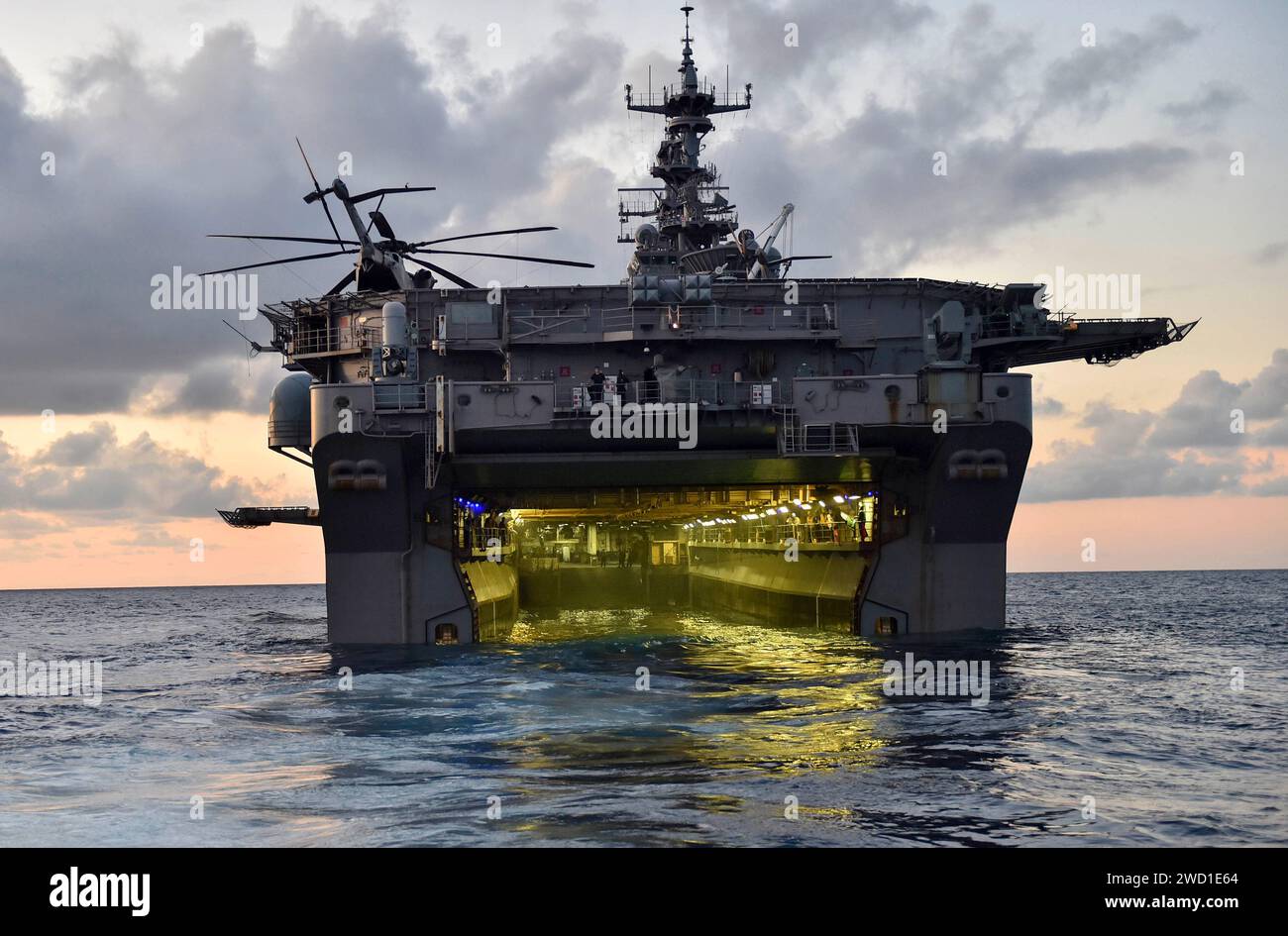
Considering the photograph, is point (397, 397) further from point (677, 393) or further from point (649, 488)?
point (649, 488)

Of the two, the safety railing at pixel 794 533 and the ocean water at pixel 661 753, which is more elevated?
the safety railing at pixel 794 533

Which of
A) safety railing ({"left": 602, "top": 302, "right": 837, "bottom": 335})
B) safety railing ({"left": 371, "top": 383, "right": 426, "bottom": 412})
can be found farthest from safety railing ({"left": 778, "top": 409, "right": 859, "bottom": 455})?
safety railing ({"left": 371, "top": 383, "right": 426, "bottom": 412})

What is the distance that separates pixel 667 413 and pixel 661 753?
10.5 meters

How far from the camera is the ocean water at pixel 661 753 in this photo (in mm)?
11625

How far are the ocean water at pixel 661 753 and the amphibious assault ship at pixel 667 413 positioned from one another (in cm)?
208

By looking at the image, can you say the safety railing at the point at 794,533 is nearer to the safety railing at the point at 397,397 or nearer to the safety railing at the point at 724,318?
the safety railing at the point at 724,318

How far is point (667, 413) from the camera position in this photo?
979 inches

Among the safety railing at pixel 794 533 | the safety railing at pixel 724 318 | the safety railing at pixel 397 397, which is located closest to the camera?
the safety railing at pixel 397 397

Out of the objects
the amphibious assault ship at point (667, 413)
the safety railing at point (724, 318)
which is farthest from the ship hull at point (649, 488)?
the safety railing at point (724, 318)

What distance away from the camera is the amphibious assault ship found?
999 inches
